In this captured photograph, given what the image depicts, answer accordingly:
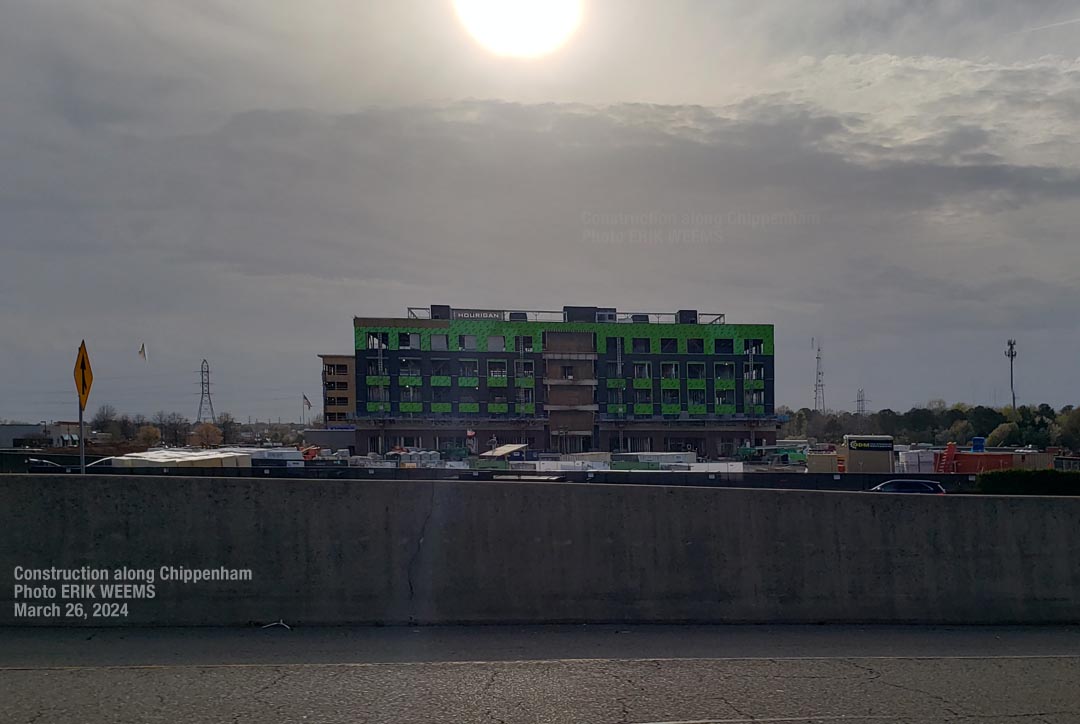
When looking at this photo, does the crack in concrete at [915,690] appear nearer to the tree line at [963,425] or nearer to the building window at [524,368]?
the tree line at [963,425]

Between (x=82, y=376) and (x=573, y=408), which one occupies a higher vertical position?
(x=82, y=376)

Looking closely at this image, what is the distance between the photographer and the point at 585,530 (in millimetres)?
9172

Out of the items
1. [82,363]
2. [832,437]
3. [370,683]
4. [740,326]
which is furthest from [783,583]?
[832,437]

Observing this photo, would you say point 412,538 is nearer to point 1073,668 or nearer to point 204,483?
point 204,483

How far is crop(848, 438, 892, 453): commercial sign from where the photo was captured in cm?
5178

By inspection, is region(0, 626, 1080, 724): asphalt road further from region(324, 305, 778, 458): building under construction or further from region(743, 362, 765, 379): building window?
region(743, 362, 765, 379): building window

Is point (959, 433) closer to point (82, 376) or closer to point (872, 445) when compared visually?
point (872, 445)

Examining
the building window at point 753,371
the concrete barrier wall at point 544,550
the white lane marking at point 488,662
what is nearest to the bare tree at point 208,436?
the building window at point 753,371

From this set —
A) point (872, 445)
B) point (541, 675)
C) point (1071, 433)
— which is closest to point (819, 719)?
point (541, 675)

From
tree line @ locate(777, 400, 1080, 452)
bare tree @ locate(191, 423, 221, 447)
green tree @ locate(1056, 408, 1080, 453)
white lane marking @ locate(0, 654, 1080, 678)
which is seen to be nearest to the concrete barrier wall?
white lane marking @ locate(0, 654, 1080, 678)

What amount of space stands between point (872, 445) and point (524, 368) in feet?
167

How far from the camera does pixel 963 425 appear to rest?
104 meters

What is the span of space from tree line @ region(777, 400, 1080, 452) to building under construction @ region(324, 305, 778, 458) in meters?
10.9

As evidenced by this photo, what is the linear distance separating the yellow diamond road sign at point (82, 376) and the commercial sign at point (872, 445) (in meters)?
48.3
